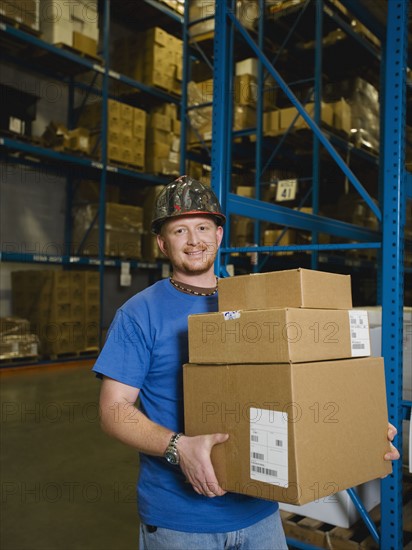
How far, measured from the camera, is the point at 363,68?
8.00 metres

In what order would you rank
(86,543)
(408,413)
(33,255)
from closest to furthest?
(408,413) < (86,543) < (33,255)

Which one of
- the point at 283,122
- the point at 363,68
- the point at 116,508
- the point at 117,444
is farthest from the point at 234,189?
the point at 116,508

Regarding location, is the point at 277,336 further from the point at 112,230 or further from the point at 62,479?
the point at 112,230

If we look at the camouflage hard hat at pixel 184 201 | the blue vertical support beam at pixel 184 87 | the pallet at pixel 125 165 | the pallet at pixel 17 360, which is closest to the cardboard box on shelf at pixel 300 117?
the blue vertical support beam at pixel 184 87

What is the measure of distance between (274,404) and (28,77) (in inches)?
369

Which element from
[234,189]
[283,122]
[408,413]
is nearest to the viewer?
[408,413]

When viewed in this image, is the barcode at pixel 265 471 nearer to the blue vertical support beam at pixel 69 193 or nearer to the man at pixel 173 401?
the man at pixel 173 401

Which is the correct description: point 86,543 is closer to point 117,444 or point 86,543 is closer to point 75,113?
point 117,444

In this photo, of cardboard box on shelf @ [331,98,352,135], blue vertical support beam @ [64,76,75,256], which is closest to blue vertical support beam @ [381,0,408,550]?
cardboard box on shelf @ [331,98,352,135]

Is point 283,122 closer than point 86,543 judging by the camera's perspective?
No

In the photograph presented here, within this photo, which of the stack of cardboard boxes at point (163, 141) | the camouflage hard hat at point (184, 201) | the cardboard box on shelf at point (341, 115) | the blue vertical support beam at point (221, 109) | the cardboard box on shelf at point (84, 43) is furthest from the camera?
the stack of cardboard boxes at point (163, 141)

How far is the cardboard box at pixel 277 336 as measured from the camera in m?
1.31

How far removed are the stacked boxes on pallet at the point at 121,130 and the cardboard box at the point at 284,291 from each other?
818 centimetres

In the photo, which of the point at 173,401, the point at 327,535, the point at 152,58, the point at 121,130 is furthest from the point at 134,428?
the point at 152,58
